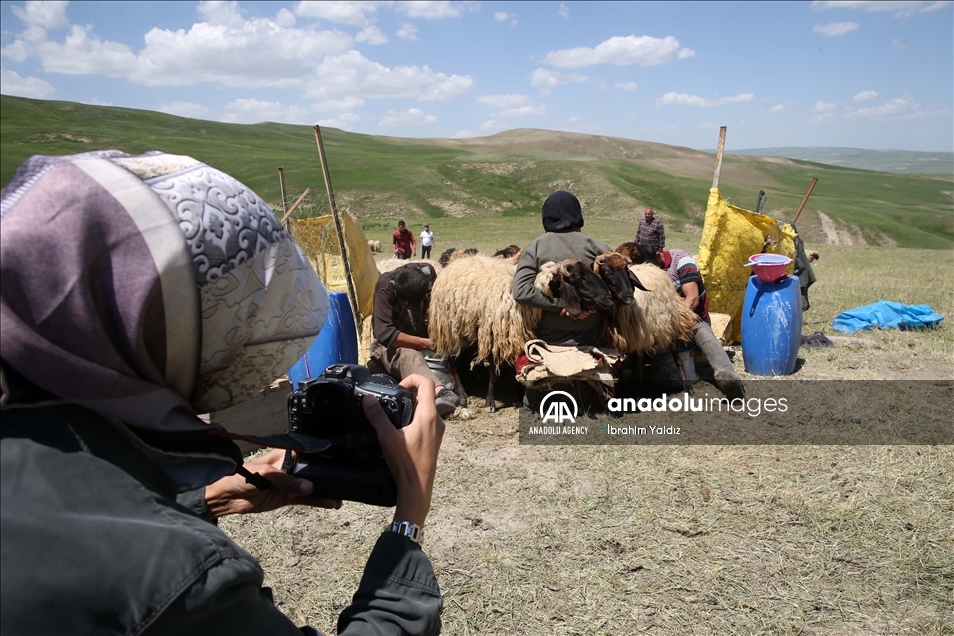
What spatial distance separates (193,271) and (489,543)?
334 cm

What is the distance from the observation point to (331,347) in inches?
249

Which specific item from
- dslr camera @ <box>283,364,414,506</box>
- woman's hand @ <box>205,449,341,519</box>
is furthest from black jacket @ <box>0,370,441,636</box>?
woman's hand @ <box>205,449,341,519</box>

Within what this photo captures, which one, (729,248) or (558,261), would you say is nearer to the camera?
(558,261)

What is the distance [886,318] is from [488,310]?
20.3ft

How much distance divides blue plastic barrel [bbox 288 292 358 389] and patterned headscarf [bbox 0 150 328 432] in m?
5.11

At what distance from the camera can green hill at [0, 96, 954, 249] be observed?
4325 cm

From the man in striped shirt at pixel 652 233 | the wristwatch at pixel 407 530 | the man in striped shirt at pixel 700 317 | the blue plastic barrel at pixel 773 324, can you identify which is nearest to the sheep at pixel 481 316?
the man in striped shirt at pixel 700 317

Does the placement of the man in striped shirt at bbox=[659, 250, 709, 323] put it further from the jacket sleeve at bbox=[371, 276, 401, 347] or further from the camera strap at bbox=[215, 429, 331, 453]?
the camera strap at bbox=[215, 429, 331, 453]

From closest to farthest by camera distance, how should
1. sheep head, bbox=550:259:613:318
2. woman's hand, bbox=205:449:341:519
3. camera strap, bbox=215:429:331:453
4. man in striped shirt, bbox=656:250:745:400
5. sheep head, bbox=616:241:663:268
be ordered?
1. camera strap, bbox=215:429:331:453
2. woman's hand, bbox=205:449:341:519
3. sheep head, bbox=550:259:613:318
4. man in striped shirt, bbox=656:250:745:400
5. sheep head, bbox=616:241:663:268

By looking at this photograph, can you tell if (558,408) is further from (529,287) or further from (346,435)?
(346,435)

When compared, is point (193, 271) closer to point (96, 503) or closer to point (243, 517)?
point (96, 503)

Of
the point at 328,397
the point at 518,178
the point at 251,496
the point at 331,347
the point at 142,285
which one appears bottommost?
the point at 331,347

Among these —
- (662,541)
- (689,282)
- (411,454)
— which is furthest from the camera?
(689,282)

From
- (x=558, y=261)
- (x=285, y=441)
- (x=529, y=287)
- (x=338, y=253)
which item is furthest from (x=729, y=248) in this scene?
(x=285, y=441)
